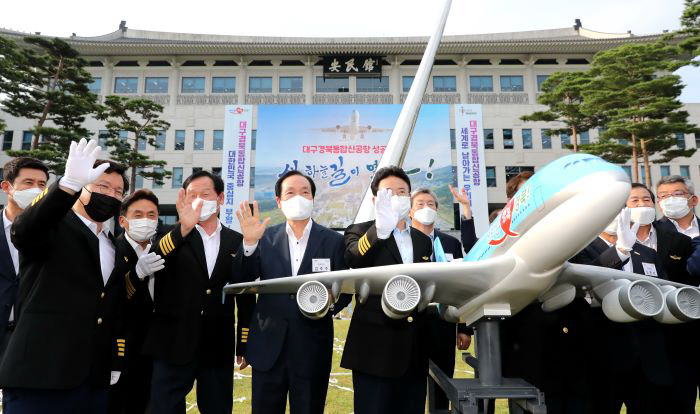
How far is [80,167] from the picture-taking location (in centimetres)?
266

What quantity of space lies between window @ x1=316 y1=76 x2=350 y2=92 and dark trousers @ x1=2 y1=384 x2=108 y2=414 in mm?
35799

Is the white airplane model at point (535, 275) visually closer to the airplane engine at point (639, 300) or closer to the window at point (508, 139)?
the airplane engine at point (639, 300)

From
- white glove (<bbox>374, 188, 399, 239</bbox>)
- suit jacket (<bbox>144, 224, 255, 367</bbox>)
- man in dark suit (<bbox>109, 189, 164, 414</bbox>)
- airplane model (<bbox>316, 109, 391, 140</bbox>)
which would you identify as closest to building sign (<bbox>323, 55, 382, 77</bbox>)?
airplane model (<bbox>316, 109, 391, 140</bbox>)

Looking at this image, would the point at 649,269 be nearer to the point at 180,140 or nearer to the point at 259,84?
the point at 180,140

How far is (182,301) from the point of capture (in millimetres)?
3650

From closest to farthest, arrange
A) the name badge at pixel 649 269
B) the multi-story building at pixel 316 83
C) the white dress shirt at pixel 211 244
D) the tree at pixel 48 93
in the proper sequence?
the name badge at pixel 649 269
the white dress shirt at pixel 211 244
the tree at pixel 48 93
the multi-story building at pixel 316 83

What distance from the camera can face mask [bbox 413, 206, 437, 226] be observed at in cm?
442

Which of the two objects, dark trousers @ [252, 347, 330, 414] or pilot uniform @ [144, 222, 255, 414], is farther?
pilot uniform @ [144, 222, 255, 414]

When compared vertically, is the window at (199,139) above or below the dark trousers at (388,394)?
above

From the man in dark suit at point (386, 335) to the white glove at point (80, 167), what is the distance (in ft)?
6.64

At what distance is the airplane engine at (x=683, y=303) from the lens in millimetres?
2660

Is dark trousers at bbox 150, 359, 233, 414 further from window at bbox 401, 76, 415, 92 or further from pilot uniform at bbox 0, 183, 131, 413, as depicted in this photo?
window at bbox 401, 76, 415, 92

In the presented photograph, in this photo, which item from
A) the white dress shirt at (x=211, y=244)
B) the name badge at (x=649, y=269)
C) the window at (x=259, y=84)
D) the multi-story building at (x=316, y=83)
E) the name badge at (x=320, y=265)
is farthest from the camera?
the window at (x=259, y=84)

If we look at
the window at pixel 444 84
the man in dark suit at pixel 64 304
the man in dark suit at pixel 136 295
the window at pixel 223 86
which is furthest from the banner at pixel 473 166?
the window at pixel 223 86
